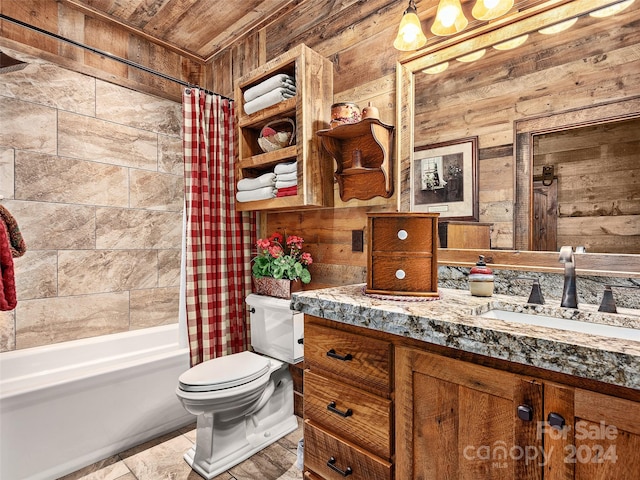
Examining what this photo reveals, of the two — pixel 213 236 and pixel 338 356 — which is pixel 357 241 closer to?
pixel 338 356

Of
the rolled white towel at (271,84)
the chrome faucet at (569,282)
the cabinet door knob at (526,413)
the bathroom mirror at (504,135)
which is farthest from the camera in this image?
the rolled white towel at (271,84)

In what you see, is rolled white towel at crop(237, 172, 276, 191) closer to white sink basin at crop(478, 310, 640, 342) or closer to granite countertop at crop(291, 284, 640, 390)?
granite countertop at crop(291, 284, 640, 390)

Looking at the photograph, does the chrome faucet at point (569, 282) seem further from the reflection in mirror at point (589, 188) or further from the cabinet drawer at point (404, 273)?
the cabinet drawer at point (404, 273)

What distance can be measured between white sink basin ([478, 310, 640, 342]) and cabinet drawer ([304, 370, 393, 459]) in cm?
46

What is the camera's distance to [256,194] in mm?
2143

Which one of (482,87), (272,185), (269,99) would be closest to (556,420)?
(482,87)

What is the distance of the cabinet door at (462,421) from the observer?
2.64ft

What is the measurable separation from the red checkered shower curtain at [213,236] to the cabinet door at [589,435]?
1.95m

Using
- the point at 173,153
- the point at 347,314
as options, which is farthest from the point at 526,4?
the point at 173,153

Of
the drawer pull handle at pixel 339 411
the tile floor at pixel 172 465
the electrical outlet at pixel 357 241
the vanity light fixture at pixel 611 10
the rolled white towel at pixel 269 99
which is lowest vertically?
the tile floor at pixel 172 465

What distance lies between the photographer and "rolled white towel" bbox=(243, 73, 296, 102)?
199 cm

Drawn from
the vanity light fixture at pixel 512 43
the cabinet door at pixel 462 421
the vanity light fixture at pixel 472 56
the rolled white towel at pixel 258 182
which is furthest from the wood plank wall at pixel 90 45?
the cabinet door at pixel 462 421

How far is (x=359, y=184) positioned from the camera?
6.08 feet

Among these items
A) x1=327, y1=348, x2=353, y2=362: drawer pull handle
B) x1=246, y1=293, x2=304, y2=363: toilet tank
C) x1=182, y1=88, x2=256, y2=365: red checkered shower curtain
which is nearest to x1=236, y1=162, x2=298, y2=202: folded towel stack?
x1=182, y1=88, x2=256, y2=365: red checkered shower curtain
